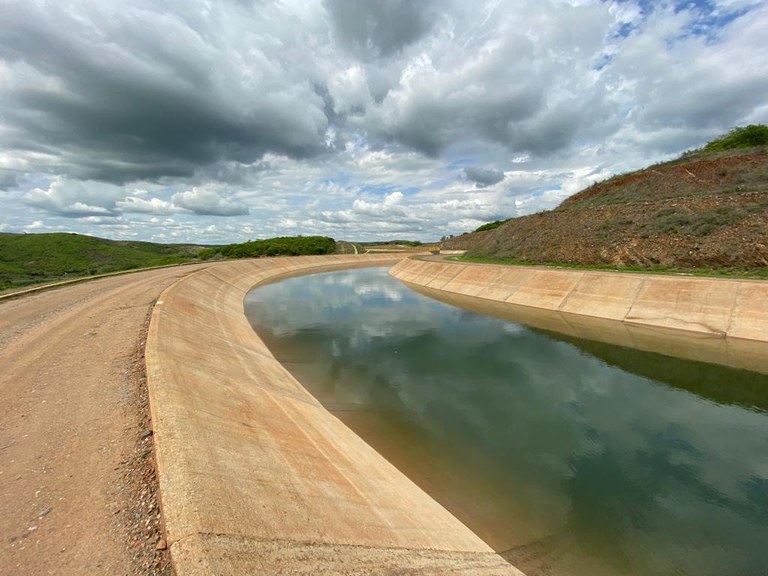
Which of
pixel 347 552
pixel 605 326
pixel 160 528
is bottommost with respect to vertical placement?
pixel 605 326

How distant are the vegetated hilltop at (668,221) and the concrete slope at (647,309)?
430cm

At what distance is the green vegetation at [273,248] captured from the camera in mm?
88438

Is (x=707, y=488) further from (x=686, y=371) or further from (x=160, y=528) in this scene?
(x=160, y=528)

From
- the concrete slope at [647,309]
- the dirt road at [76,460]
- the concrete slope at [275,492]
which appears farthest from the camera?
the concrete slope at [647,309]

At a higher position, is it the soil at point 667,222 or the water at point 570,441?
the soil at point 667,222

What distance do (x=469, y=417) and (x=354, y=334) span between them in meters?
11.6

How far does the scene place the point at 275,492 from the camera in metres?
5.42

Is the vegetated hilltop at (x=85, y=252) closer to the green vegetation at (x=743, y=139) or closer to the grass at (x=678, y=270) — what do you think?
the grass at (x=678, y=270)

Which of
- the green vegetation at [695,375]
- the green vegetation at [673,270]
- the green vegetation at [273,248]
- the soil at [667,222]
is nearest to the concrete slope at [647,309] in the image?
the green vegetation at [695,375]

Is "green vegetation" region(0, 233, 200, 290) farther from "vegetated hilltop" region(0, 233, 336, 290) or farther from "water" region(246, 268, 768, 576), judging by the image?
"water" region(246, 268, 768, 576)

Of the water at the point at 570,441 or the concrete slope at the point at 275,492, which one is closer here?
the concrete slope at the point at 275,492

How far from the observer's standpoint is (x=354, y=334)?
21.8m

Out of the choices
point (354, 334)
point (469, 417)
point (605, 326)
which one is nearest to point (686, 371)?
point (605, 326)

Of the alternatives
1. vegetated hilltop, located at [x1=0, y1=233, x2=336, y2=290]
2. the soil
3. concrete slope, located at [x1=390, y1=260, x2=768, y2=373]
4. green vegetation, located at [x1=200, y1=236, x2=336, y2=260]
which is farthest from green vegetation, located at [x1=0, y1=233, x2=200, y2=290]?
the soil
